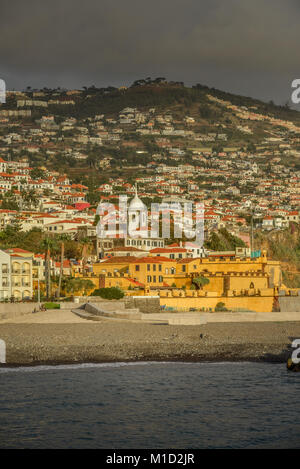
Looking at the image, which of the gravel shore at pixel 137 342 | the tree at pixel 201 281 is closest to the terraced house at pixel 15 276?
the tree at pixel 201 281

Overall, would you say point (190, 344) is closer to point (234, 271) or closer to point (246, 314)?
point (246, 314)

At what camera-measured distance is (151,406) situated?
25844 millimetres

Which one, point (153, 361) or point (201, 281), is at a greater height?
point (201, 281)

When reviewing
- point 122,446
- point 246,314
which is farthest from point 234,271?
point 122,446

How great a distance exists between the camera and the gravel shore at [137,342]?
111 ft

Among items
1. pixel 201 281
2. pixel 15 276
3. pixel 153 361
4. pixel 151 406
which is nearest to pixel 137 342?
pixel 153 361

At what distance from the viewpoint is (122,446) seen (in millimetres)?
21094

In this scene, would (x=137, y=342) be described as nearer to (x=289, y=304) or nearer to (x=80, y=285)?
(x=289, y=304)

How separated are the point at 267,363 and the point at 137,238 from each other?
2007 inches

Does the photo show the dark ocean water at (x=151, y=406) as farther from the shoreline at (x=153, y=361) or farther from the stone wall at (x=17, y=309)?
the stone wall at (x=17, y=309)

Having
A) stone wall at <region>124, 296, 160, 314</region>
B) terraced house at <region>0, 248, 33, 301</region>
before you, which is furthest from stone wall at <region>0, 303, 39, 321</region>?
terraced house at <region>0, 248, 33, 301</region>

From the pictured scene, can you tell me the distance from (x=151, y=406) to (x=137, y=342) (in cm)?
1013

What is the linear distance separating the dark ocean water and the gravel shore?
4.96ft

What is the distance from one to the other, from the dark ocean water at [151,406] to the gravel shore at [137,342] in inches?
59.5
